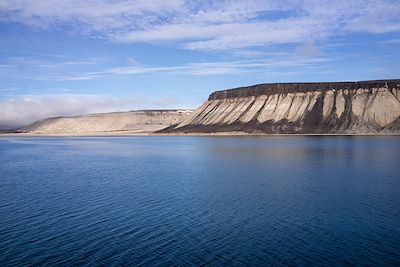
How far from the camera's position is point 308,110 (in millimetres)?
136125

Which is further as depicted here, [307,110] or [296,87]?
[296,87]

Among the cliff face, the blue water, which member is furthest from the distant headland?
the blue water

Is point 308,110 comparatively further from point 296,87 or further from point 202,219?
point 202,219

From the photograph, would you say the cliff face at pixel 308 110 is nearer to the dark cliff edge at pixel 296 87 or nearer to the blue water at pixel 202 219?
the dark cliff edge at pixel 296 87

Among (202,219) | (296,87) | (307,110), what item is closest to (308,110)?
(307,110)

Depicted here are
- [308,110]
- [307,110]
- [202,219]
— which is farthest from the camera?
[307,110]

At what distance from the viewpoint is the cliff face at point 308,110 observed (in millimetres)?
123938

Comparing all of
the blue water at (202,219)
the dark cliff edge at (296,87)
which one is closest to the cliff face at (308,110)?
the dark cliff edge at (296,87)

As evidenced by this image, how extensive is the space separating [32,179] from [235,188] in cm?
1662

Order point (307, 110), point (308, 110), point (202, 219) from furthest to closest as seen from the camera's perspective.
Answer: point (307, 110)
point (308, 110)
point (202, 219)

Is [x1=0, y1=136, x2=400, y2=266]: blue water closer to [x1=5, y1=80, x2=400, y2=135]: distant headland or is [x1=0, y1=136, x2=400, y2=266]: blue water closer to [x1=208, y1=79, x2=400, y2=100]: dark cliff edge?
[x1=5, y1=80, x2=400, y2=135]: distant headland

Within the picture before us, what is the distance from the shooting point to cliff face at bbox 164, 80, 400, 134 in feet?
407

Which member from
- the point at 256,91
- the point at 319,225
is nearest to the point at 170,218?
the point at 319,225

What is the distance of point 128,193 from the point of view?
27734 mm
